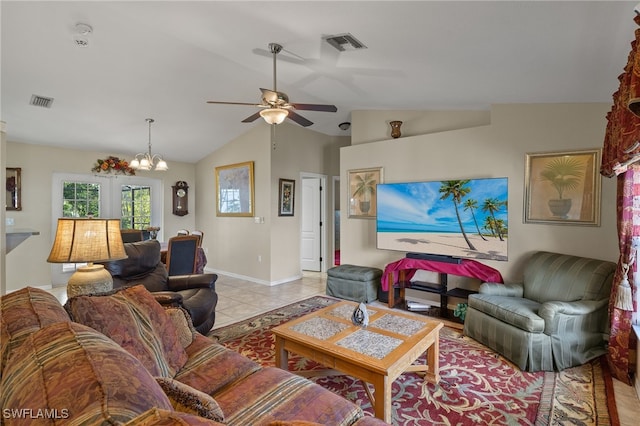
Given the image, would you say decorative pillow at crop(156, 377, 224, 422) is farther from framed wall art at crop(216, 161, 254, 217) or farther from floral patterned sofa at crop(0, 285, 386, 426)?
framed wall art at crop(216, 161, 254, 217)

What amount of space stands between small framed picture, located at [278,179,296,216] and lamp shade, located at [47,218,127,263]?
3.52 m

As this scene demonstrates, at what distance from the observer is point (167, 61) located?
11.0 ft

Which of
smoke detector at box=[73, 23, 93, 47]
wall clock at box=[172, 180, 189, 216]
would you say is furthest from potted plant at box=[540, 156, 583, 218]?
wall clock at box=[172, 180, 189, 216]

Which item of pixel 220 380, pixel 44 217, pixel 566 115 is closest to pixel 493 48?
pixel 566 115

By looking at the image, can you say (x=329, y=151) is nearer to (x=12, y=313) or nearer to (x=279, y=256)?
(x=279, y=256)

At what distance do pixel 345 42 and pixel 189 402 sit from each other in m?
2.64

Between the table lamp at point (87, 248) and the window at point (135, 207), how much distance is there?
172 inches

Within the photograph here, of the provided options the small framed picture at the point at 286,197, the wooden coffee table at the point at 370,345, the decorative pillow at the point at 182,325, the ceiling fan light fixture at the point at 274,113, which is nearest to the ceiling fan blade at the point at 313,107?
the ceiling fan light fixture at the point at 274,113

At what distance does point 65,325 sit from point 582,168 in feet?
13.6

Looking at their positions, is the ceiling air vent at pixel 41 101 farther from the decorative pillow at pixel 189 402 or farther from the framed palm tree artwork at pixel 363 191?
the decorative pillow at pixel 189 402

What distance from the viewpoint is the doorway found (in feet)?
20.9

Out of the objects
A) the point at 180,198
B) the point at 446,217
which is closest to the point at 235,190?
the point at 180,198

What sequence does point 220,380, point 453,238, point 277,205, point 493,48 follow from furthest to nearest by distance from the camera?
point 277,205
point 453,238
point 493,48
point 220,380

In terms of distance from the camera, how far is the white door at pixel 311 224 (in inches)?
252
